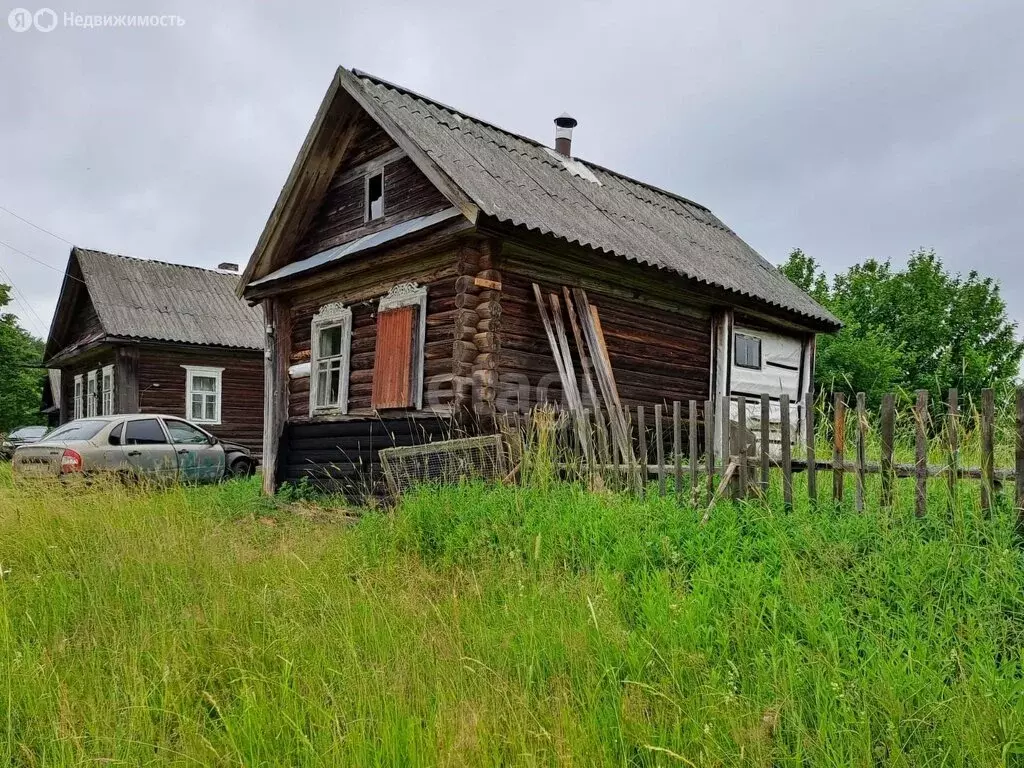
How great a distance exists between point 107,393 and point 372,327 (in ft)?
39.7

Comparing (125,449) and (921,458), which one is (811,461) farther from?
(125,449)

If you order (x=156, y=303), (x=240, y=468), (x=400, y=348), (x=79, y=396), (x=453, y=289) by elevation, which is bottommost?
(x=240, y=468)

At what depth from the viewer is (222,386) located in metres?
18.6

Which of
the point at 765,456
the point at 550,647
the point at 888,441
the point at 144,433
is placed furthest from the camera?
the point at 144,433

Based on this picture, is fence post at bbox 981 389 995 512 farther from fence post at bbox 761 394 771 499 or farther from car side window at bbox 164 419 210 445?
car side window at bbox 164 419 210 445

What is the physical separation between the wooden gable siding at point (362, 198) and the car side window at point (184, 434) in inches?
141

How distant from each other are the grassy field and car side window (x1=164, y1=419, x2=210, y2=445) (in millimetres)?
7394

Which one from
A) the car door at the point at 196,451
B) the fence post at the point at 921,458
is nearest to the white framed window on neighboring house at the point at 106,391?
the car door at the point at 196,451

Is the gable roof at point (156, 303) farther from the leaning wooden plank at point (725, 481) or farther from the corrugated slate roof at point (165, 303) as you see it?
the leaning wooden plank at point (725, 481)

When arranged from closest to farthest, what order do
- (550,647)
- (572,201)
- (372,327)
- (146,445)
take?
(550,647) < (372,327) < (572,201) < (146,445)

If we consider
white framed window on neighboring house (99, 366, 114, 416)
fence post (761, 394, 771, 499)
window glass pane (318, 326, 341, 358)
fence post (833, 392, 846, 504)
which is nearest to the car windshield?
window glass pane (318, 326, 341, 358)

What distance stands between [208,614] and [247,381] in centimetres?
1651

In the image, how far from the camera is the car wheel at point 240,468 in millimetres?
13457

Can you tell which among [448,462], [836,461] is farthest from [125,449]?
[836,461]
